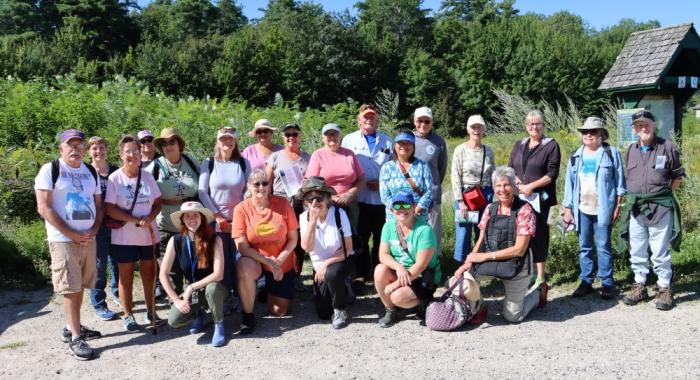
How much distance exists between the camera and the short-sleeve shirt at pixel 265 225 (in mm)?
4777

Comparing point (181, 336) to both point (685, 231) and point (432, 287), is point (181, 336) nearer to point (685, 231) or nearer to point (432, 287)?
point (432, 287)

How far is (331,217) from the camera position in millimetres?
4898

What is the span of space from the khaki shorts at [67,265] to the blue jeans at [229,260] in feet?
3.37

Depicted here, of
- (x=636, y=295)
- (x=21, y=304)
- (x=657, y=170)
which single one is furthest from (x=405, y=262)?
(x=21, y=304)

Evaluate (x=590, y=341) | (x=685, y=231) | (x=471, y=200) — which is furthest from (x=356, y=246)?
(x=685, y=231)

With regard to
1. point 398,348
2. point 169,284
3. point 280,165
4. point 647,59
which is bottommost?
point 398,348

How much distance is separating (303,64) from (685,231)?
29.4 m

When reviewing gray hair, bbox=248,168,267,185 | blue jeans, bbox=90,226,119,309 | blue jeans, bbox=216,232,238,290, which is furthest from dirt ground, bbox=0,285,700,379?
gray hair, bbox=248,168,267,185

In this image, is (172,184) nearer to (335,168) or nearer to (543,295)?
(335,168)

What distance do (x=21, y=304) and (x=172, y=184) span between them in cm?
218

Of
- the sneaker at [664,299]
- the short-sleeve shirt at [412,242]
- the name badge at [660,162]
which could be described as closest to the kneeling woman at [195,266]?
the short-sleeve shirt at [412,242]

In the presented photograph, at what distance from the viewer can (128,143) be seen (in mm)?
4652

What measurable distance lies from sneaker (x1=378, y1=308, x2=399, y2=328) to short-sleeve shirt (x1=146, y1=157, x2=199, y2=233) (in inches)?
79.2

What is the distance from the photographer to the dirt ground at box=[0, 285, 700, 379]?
372 centimetres
